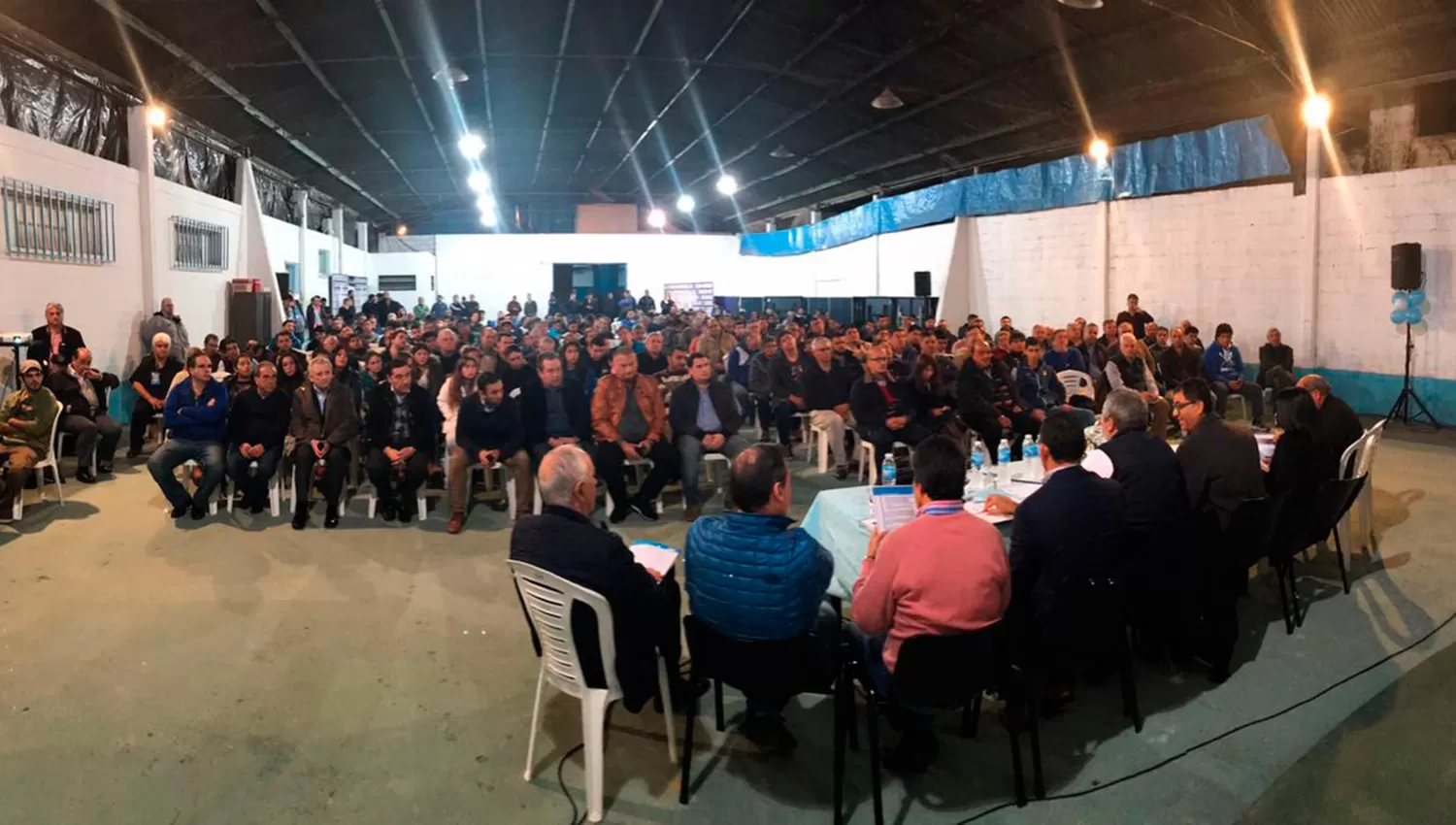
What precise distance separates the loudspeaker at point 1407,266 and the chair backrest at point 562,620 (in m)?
8.78

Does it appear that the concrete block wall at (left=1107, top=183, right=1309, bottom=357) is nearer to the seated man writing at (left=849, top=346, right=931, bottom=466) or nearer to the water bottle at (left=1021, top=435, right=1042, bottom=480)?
the seated man writing at (left=849, top=346, right=931, bottom=466)

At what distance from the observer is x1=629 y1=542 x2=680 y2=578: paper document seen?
9.53ft

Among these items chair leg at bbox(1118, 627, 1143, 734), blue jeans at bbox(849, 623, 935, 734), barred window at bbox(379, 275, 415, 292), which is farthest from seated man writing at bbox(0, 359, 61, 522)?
barred window at bbox(379, 275, 415, 292)

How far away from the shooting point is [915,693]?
2.41 metres

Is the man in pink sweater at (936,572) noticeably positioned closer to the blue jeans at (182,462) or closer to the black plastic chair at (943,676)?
the black plastic chair at (943,676)

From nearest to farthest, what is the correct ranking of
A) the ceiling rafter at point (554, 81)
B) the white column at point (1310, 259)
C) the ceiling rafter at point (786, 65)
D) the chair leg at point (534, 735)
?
the chair leg at point (534, 735)
the ceiling rafter at point (786, 65)
the white column at point (1310, 259)
the ceiling rafter at point (554, 81)

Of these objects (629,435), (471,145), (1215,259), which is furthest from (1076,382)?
(471,145)

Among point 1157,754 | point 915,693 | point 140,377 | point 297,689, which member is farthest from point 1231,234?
point 140,377

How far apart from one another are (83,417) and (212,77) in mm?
4429

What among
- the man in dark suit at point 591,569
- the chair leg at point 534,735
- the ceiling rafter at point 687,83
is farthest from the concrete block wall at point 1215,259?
the chair leg at point 534,735

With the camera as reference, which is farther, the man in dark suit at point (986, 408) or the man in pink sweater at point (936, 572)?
the man in dark suit at point (986, 408)

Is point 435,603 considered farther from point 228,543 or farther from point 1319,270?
point 1319,270

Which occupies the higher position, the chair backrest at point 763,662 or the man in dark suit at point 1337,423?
the man in dark suit at point 1337,423

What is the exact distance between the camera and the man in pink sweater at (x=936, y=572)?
236cm
